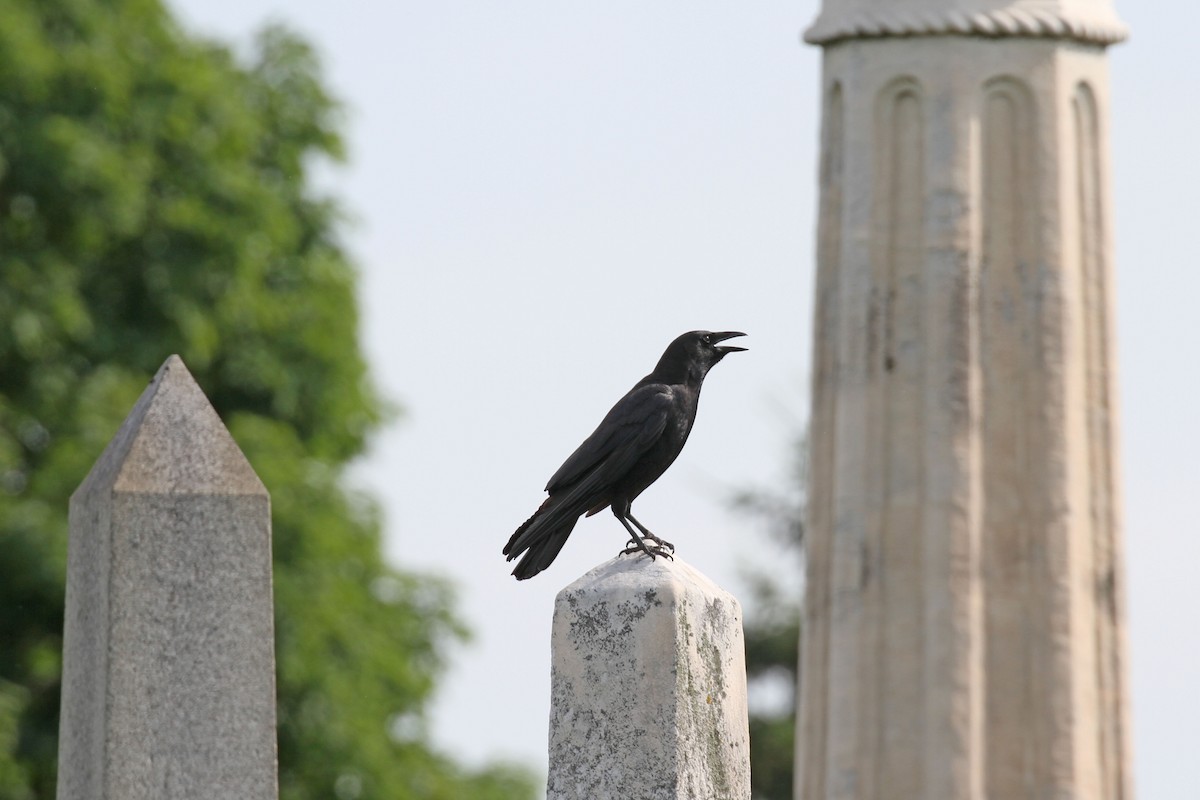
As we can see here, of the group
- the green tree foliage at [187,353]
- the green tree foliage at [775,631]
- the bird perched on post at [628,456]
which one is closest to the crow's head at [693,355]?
the bird perched on post at [628,456]

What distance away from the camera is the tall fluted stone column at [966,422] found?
1498cm

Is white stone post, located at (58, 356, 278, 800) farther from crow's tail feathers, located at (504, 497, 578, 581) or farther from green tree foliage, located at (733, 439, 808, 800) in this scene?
green tree foliage, located at (733, 439, 808, 800)

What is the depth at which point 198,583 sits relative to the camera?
306 inches

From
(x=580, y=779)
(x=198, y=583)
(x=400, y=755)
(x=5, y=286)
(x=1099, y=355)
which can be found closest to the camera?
(x=580, y=779)

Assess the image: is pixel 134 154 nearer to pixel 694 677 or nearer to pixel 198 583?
pixel 198 583

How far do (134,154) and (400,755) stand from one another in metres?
5.17

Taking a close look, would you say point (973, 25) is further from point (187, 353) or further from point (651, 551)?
point (651, 551)

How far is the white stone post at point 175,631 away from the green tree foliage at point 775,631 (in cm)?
1944

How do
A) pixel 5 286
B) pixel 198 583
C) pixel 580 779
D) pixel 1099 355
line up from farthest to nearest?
pixel 5 286 < pixel 1099 355 < pixel 198 583 < pixel 580 779

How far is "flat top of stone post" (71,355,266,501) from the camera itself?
7.82 m

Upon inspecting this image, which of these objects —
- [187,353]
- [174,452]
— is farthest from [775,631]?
[174,452]

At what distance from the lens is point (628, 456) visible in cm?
673

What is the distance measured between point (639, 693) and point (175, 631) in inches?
81.2

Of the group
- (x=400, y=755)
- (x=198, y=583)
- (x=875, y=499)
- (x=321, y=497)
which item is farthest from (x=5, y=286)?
(x=198, y=583)
